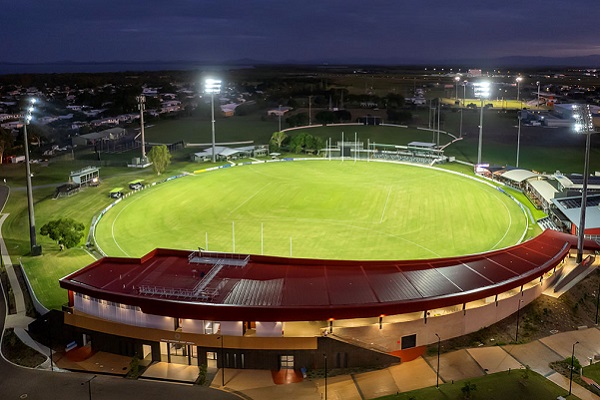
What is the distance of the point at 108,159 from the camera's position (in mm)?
59281

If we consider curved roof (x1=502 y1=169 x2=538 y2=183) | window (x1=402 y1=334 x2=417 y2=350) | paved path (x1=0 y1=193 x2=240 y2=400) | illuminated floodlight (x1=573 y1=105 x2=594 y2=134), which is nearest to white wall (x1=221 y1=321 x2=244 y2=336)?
paved path (x1=0 y1=193 x2=240 y2=400)

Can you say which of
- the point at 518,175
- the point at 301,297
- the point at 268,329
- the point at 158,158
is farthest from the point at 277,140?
the point at 268,329

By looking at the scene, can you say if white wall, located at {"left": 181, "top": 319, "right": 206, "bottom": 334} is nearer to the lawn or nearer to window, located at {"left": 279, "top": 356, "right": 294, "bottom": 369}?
window, located at {"left": 279, "top": 356, "right": 294, "bottom": 369}

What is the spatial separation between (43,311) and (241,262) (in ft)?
26.3

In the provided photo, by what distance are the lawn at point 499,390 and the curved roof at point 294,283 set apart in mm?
3136

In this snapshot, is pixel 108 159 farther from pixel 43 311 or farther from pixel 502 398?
pixel 502 398

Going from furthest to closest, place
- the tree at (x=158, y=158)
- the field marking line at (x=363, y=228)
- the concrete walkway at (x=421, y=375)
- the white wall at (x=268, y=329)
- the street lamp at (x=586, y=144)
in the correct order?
the tree at (x=158, y=158) → the field marking line at (x=363, y=228) → the street lamp at (x=586, y=144) → the white wall at (x=268, y=329) → the concrete walkway at (x=421, y=375)

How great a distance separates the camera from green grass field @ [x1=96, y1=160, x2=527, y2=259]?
3091 centimetres

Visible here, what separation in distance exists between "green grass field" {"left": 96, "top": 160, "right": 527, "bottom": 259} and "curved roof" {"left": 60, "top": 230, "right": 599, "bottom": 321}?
5689 mm

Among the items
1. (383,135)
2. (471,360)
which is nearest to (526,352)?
(471,360)

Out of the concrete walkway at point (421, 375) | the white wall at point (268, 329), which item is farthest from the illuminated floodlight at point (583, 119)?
the white wall at point (268, 329)

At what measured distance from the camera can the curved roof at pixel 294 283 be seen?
1930 centimetres

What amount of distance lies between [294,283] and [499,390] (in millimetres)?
8042

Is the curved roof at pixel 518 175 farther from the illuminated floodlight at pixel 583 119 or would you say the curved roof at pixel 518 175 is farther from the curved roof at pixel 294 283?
the curved roof at pixel 294 283
